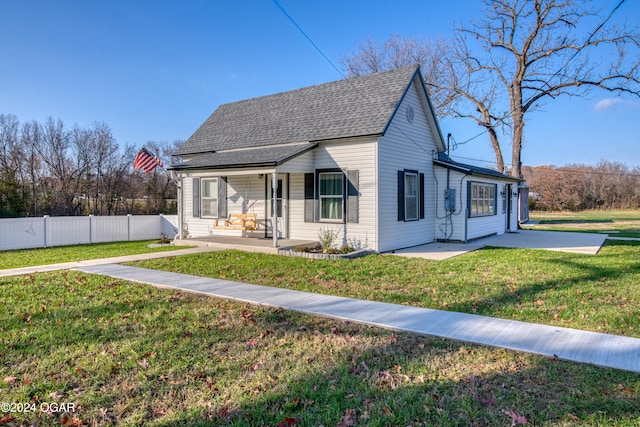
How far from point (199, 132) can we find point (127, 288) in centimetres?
1048

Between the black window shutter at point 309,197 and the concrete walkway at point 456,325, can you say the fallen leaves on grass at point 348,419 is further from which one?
the black window shutter at point 309,197

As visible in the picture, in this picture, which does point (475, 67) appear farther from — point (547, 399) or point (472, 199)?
point (547, 399)

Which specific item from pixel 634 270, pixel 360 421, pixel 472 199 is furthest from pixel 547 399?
pixel 472 199

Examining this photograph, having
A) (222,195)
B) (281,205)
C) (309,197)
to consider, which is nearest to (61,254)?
(222,195)

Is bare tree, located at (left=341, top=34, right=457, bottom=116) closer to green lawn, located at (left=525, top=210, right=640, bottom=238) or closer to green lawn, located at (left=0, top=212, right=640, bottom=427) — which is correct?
green lawn, located at (left=525, top=210, right=640, bottom=238)

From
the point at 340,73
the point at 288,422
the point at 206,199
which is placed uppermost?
the point at 340,73

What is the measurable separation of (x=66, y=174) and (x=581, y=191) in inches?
1759

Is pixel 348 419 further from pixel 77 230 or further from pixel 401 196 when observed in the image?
pixel 77 230

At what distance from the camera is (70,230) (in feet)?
46.9

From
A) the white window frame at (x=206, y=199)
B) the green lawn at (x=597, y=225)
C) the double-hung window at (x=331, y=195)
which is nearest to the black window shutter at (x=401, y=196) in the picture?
the double-hung window at (x=331, y=195)

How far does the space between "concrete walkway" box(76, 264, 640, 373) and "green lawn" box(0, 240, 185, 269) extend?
4.94m

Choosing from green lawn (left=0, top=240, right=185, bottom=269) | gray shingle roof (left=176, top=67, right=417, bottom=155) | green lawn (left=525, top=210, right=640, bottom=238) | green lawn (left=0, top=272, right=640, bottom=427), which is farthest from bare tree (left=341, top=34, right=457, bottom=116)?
green lawn (left=0, top=272, right=640, bottom=427)

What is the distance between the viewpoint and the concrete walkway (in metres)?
3.97

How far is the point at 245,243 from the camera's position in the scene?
1208 centimetres
